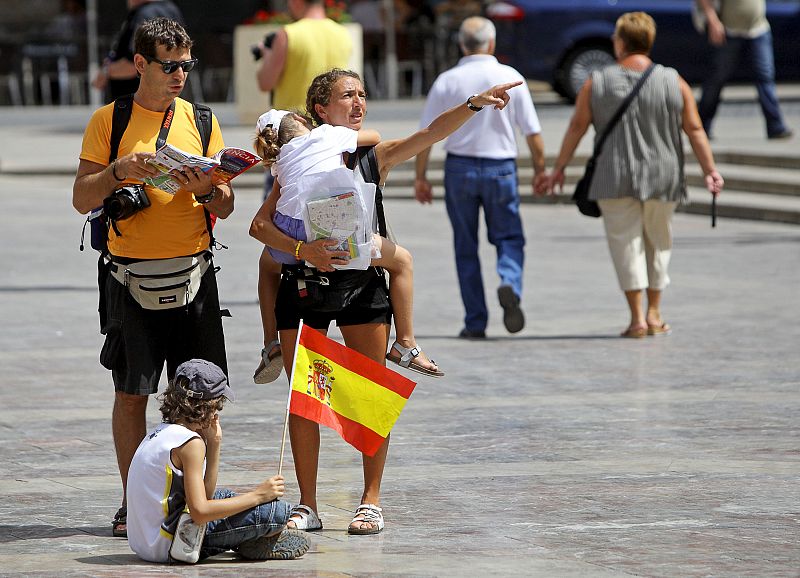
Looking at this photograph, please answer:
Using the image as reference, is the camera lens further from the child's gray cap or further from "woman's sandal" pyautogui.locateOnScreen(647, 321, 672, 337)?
"woman's sandal" pyautogui.locateOnScreen(647, 321, 672, 337)

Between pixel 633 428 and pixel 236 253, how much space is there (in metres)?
6.38

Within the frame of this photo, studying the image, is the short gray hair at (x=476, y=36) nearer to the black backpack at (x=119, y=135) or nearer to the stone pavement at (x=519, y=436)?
the stone pavement at (x=519, y=436)

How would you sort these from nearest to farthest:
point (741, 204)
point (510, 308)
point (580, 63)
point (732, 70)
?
point (510, 308) → point (741, 204) → point (732, 70) → point (580, 63)

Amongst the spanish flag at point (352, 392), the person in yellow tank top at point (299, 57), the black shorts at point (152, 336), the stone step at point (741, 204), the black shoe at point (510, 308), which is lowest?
the stone step at point (741, 204)

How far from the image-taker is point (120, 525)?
19.0 feet

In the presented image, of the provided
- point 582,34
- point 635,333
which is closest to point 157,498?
point 635,333

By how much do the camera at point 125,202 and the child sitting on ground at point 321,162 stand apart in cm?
46

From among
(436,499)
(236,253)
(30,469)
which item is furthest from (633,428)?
(236,253)

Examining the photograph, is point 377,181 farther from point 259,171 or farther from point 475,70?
point 259,171

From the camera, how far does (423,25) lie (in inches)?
1046

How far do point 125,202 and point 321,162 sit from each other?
697mm

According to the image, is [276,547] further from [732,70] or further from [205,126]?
[732,70]

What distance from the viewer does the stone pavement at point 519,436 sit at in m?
5.49

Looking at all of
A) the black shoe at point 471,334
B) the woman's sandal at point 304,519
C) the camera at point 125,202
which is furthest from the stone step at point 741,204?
the camera at point 125,202
